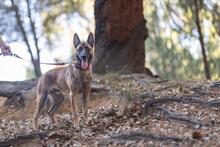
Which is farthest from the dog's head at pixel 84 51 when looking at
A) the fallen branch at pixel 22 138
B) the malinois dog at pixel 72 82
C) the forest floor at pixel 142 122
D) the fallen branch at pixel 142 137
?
the fallen branch at pixel 142 137

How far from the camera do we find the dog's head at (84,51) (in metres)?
8.73

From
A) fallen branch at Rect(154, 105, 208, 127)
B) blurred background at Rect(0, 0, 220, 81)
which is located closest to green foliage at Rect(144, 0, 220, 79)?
blurred background at Rect(0, 0, 220, 81)

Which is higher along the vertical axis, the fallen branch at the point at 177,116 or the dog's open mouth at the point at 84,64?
the dog's open mouth at the point at 84,64

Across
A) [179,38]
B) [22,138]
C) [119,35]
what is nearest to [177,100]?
[22,138]

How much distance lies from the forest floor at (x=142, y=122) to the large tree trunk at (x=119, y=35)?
2967 mm

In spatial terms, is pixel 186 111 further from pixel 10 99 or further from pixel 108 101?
pixel 10 99

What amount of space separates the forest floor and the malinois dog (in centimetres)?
31

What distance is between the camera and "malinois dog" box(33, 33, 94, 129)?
29.0 feet

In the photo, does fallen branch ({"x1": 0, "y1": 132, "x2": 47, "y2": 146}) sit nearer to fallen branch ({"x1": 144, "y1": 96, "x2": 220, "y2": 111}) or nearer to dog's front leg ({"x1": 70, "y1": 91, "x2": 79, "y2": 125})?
dog's front leg ({"x1": 70, "y1": 91, "x2": 79, "y2": 125})

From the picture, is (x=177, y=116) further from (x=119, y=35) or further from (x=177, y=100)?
(x=119, y=35)

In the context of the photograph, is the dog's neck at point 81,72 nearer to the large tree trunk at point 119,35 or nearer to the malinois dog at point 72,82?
the malinois dog at point 72,82

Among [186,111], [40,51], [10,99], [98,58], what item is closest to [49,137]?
[186,111]

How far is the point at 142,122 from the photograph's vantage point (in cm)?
817

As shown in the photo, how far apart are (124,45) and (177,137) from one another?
7216mm
